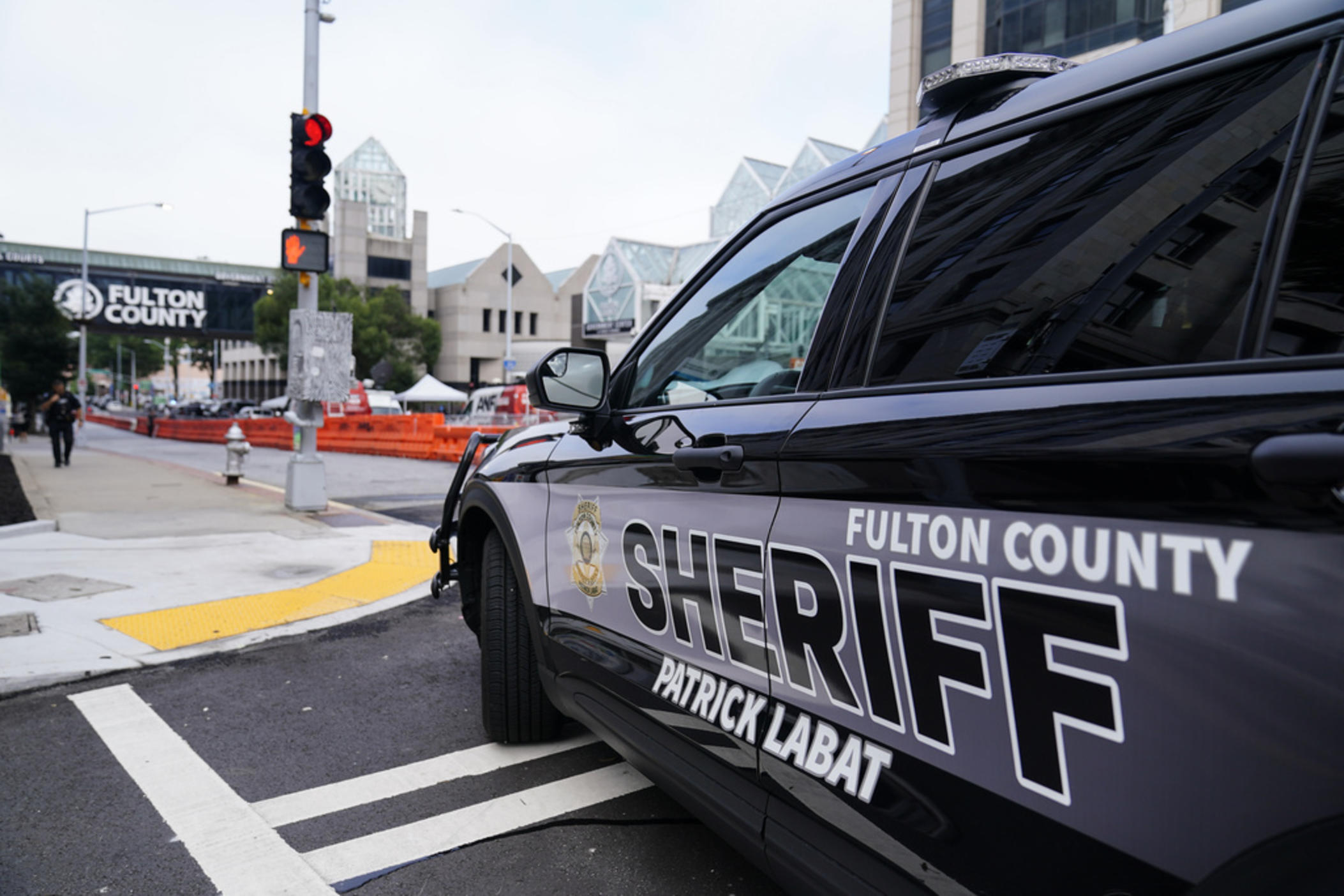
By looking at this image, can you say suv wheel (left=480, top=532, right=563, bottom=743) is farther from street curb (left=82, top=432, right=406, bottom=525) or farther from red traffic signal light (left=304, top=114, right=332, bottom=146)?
red traffic signal light (left=304, top=114, right=332, bottom=146)

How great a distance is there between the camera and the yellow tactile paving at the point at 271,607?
5.28 m

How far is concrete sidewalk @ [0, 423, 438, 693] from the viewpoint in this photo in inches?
196

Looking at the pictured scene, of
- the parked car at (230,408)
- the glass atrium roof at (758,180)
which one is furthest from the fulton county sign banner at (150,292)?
the glass atrium roof at (758,180)

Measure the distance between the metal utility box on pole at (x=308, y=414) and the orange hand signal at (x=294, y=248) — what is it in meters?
0.16

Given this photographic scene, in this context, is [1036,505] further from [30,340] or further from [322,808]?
[30,340]

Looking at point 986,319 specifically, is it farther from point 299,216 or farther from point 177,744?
point 299,216

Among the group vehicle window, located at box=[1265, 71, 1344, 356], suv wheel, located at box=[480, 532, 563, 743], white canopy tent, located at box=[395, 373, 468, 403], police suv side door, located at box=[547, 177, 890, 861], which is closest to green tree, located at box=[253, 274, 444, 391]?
white canopy tent, located at box=[395, 373, 468, 403]

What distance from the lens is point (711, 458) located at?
2.12 metres

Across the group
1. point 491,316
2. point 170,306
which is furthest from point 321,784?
point 491,316

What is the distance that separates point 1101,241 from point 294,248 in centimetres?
950

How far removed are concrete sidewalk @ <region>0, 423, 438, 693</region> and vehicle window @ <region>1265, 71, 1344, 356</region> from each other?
16.9 ft

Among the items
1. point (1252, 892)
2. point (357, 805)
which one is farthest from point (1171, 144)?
point (357, 805)

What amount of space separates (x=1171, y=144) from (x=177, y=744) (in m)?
3.99

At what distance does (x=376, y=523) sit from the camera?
999 cm
